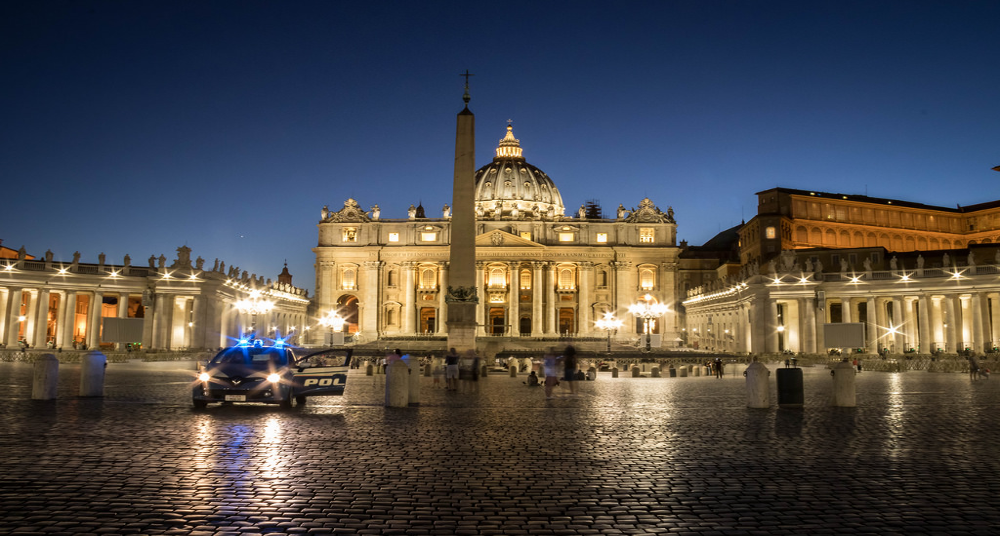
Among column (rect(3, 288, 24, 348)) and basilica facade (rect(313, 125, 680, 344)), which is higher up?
basilica facade (rect(313, 125, 680, 344))

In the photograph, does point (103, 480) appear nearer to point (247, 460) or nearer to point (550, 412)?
point (247, 460)

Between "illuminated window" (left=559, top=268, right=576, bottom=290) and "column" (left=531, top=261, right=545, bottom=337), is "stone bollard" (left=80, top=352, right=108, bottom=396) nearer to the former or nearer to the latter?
"column" (left=531, top=261, right=545, bottom=337)

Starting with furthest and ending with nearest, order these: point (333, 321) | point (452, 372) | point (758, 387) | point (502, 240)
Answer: point (502, 240) < point (333, 321) < point (452, 372) < point (758, 387)

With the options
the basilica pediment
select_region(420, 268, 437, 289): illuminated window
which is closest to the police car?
the basilica pediment

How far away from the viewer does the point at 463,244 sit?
29.9 metres

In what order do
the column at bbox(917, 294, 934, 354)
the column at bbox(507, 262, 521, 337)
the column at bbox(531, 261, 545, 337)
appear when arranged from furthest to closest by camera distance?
the column at bbox(507, 262, 521, 337) < the column at bbox(531, 261, 545, 337) < the column at bbox(917, 294, 934, 354)

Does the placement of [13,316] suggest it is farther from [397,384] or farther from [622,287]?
[622,287]

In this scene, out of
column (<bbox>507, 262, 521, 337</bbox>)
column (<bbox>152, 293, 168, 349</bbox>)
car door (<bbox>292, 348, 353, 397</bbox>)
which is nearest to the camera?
car door (<bbox>292, 348, 353, 397</bbox>)

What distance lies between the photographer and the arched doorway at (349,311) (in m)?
99.5

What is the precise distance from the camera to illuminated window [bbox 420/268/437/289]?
98562 mm

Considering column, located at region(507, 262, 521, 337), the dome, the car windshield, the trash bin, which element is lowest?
the trash bin

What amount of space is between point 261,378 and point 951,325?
49.2 metres

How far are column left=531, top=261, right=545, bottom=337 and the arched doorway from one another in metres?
23.3

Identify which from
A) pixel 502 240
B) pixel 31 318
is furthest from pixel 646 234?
pixel 31 318
